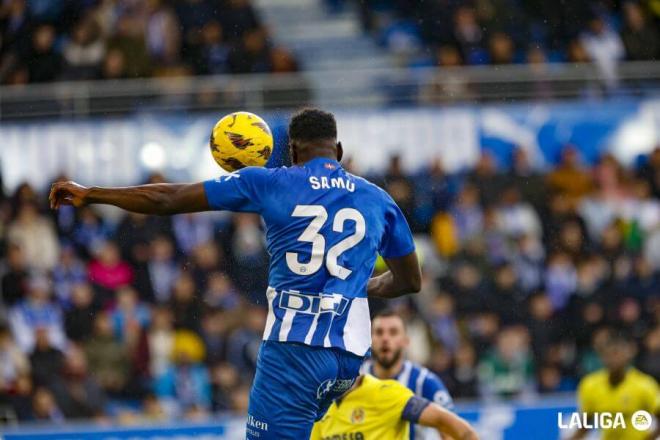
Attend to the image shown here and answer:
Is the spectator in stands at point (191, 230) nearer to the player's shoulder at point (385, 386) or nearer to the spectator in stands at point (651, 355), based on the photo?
the spectator in stands at point (651, 355)

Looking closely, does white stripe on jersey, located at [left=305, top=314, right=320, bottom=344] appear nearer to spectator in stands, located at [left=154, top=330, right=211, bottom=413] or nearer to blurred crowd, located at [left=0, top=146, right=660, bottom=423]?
blurred crowd, located at [left=0, top=146, right=660, bottom=423]

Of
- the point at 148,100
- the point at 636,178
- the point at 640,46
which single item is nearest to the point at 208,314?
the point at 148,100

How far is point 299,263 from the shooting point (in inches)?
261

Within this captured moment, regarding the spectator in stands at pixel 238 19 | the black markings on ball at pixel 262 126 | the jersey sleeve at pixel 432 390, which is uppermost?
the spectator in stands at pixel 238 19

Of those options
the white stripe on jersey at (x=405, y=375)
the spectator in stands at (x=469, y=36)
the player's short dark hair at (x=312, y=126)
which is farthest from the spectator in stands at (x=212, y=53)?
the player's short dark hair at (x=312, y=126)

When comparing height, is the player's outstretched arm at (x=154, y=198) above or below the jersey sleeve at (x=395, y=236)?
above

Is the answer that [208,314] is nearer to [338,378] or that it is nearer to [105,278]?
[105,278]

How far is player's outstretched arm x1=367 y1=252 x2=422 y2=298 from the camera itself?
7.23 meters

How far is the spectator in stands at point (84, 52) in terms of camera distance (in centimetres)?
1606

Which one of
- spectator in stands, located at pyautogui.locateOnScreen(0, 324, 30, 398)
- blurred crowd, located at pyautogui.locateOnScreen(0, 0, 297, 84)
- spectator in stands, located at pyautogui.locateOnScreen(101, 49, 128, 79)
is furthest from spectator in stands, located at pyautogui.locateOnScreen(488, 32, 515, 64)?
spectator in stands, located at pyautogui.locateOnScreen(0, 324, 30, 398)

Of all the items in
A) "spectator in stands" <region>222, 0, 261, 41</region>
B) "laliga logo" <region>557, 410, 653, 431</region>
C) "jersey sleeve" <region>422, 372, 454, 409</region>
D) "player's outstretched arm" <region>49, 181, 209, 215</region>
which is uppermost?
"spectator in stands" <region>222, 0, 261, 41</region>

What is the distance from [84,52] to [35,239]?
2631 mm

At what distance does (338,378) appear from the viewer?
265 inches

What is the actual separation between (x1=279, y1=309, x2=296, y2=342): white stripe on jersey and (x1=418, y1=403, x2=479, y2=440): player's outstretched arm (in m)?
1.80
